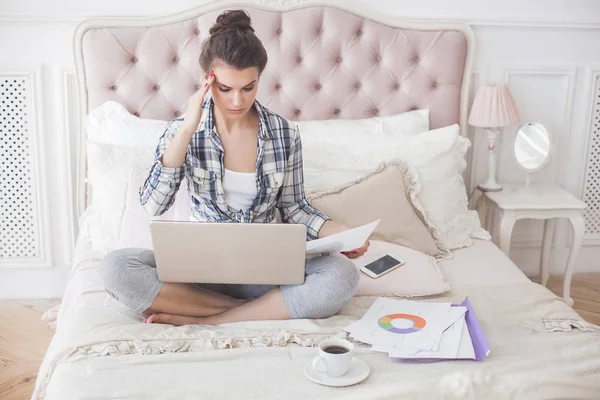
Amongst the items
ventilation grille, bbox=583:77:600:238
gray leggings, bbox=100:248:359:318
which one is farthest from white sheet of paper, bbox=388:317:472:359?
ventilation grille, bbox=583:77:600:238

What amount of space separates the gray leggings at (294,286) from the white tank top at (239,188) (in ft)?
0.92

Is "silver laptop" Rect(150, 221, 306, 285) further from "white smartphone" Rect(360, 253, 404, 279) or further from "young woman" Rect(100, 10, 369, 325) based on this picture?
"white smartphone" Rect(360, 253, 404, 279)

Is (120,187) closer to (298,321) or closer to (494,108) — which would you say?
(298,321)

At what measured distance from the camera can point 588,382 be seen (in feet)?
5.03

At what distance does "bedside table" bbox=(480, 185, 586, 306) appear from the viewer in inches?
109

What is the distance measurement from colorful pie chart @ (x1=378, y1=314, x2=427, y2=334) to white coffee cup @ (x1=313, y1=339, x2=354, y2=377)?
0.24 meters

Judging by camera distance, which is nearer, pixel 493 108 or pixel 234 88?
pixel 234 88

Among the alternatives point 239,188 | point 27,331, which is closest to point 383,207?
point 239,188

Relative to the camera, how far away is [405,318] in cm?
182

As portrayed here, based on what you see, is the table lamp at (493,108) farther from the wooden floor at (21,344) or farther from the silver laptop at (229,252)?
the wooden floor at (21,344)

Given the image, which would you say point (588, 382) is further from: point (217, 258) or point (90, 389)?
point (90, 389)

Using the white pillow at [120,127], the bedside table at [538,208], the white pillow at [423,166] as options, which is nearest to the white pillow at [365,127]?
the white pillow at [423,166]

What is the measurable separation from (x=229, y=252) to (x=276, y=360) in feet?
0.92

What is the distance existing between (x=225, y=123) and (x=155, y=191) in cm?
28
